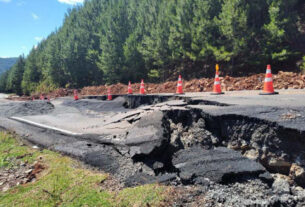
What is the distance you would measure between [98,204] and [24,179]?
1.81 m

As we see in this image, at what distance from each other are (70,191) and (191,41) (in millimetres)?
17588

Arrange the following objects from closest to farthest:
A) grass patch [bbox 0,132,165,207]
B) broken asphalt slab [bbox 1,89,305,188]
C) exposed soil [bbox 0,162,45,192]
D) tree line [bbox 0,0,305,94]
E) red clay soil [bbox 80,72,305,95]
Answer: grass patch [bbox 0,132,165,207], broken asphalt slab [bbox 1,89,305,188], exposed soil [bbox 0,162,45,192], red clay soil [bbox 80,72,305,95], tree line [bbox 0,0,305,94]

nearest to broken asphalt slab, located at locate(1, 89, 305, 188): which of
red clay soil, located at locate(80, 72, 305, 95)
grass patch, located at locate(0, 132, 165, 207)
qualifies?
grass patch, located at locate(0, 132, 165, 207)

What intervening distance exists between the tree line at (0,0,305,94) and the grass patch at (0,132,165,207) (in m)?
13.2

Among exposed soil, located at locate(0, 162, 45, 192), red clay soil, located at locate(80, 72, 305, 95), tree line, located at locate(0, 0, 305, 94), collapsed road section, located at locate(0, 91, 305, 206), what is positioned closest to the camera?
collapsed road section, located at locate(0, 91, 305, 206)

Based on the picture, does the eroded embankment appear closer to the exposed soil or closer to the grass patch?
the grass patch

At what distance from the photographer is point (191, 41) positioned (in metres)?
18.6

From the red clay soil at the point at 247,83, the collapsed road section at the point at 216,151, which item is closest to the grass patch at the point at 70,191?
the collapsed road section at the point at 216,151

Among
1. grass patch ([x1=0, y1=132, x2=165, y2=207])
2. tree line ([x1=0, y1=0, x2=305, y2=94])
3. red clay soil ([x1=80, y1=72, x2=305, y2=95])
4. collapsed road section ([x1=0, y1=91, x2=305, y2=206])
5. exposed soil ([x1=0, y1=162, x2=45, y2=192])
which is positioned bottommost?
exposed soil ([x1=0, y1=162, x2=45, y2=192])

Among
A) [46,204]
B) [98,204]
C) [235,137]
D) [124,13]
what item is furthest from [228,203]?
[124,13]

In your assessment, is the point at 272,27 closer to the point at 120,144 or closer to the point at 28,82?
the point at 120,144

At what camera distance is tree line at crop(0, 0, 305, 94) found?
13688 millimetres

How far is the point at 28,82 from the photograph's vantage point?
5406 centimetres

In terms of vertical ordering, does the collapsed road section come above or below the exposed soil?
above
